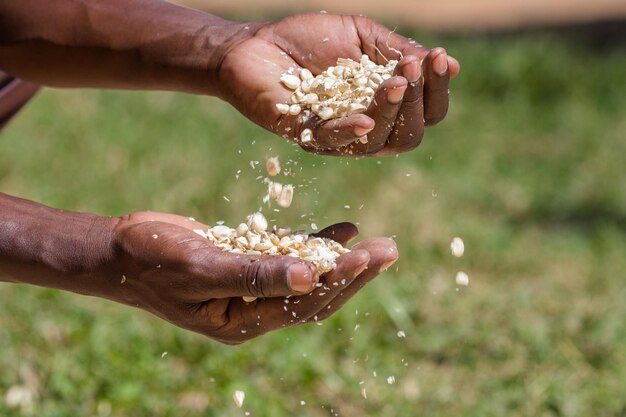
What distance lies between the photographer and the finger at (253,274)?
201 centimetres

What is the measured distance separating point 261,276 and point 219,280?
99 mm

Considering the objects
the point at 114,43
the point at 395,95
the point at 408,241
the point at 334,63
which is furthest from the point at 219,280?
the point at 408,241

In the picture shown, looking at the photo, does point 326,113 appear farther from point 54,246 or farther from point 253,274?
point 54,246

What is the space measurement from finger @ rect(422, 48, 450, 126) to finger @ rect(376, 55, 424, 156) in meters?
0.03

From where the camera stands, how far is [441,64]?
2.29 m

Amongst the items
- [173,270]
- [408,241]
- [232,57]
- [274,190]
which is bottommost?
[408,241]

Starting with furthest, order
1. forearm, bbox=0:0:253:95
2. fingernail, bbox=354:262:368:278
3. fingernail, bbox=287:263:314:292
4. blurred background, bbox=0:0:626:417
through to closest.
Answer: blurred background, bbox=0:0:626:417 → forearm, bbox=0:0:253:95 → fingernail, bbox=354:262:368:278 → fingernail, bbox=287:263:314:292

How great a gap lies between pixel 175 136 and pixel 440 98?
334 cm

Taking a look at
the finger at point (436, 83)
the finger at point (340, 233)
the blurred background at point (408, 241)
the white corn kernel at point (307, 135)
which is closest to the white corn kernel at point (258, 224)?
the finger at point (340, 233)

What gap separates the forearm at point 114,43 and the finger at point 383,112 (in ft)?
1.60

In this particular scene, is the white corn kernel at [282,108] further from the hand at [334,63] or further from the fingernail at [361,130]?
the fingernail at [361,130]

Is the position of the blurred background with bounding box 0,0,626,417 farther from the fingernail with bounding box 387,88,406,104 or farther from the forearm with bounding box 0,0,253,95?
the fingernail with bounding box 387,88,406,104

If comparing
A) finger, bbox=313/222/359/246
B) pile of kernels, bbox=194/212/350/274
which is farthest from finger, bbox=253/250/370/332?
finger, bbox=313/222/359/246

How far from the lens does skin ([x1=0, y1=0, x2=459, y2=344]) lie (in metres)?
2.14
